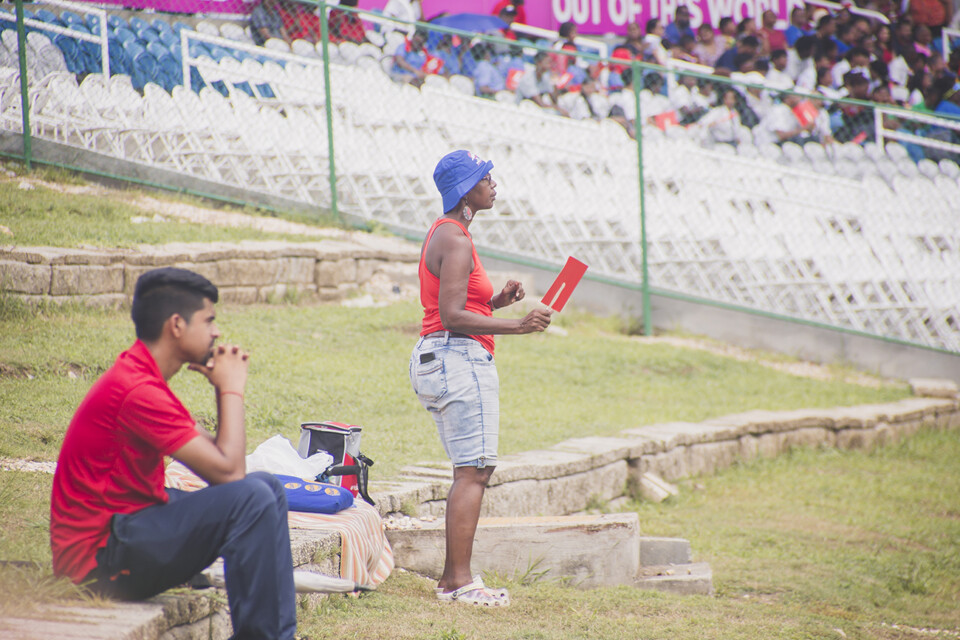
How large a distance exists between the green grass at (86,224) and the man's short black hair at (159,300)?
4.99 metres

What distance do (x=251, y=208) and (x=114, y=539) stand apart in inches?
283

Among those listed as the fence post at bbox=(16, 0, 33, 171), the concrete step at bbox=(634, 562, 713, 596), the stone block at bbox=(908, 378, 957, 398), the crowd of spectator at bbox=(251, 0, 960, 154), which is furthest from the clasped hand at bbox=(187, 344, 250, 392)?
the stone block at bbox=(908, 378, 957, 398)

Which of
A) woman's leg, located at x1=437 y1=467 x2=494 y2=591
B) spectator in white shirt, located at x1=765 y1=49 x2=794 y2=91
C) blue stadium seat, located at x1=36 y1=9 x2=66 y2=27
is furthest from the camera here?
spectator in white shirt, located at x1=765 y1=49 x2=794 y2=91

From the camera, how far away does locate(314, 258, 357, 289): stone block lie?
8.48 meters

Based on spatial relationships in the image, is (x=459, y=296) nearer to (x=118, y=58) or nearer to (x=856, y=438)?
(x=856, y=438)

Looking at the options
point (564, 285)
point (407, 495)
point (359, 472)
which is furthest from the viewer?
point (407, 495)

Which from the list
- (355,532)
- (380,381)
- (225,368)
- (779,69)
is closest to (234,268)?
(380,381)

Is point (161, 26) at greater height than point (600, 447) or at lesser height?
greater

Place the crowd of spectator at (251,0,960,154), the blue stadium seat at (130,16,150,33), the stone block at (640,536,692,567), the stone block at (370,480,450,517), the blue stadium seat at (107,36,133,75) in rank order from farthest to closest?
the crowd of spectator at (251,0,960,154), the blue stadium seat at (130,16,150,33), the blue stadium seat at (107,36,133,75), the stone block at (640,536,692,567), the stone block at (370,480,450,517)

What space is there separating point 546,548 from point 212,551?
209cm

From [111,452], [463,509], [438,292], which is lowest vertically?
[463,509]

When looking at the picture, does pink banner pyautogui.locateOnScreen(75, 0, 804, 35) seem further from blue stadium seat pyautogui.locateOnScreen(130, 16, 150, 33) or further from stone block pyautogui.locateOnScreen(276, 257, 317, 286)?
stone block pyautogui.locateOnScreen(276, 257, 317, 286)

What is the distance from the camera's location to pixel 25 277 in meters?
6.57

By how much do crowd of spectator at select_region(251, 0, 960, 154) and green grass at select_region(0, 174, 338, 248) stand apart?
2262 mm
